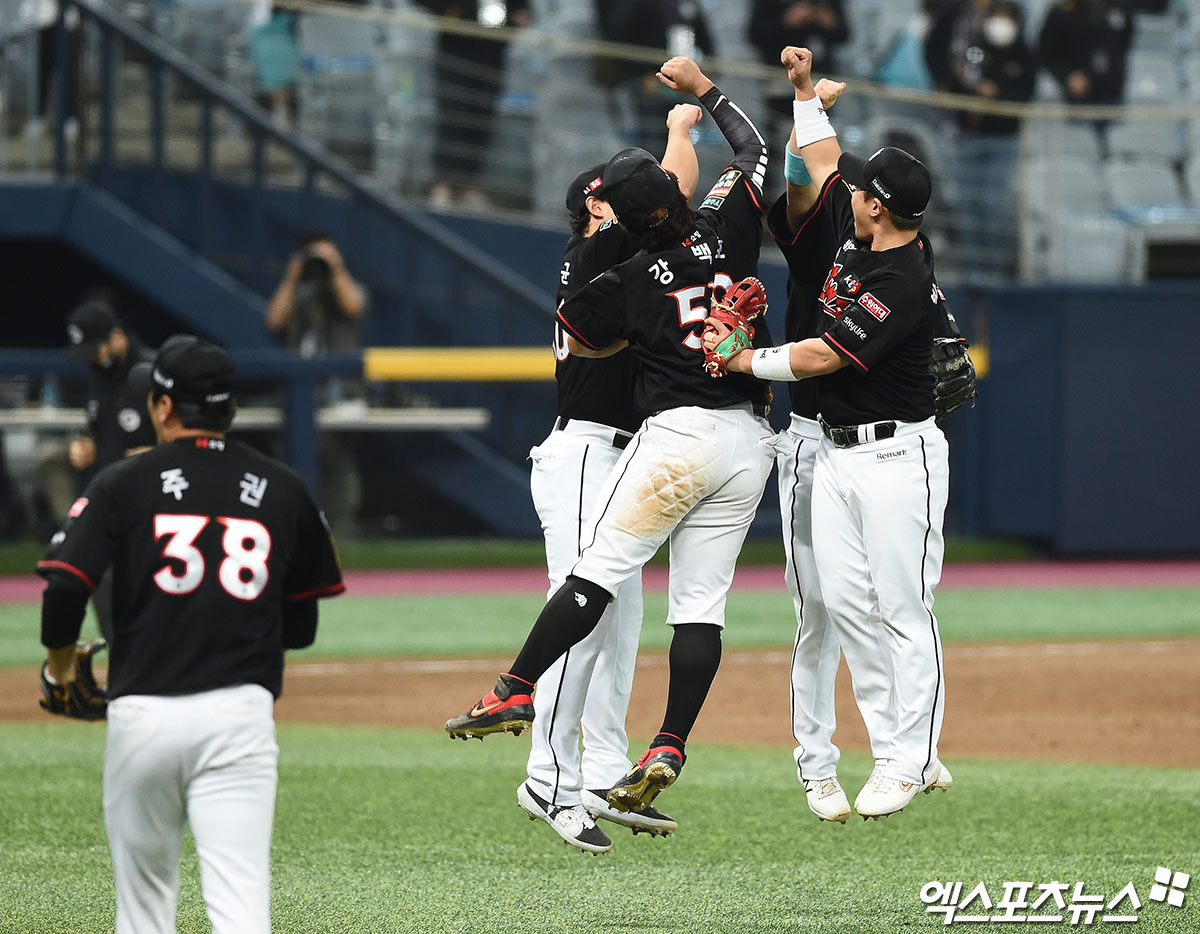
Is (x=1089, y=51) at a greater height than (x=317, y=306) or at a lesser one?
greater

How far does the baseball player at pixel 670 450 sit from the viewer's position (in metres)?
4.77

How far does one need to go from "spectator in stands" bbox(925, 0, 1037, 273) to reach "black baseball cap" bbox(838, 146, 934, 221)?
30.3 feet

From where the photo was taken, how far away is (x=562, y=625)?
188 inches

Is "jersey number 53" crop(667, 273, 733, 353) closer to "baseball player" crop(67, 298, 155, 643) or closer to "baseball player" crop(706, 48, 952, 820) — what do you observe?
"baseball player" crop(706, 48, 952, 820)

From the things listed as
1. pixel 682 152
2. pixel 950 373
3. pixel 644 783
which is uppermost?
pixel 682 152

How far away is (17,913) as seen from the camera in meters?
4.92

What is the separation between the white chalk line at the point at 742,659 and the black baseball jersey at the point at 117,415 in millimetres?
2272

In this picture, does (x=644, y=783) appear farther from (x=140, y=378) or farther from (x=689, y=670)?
(x=140, y=378)

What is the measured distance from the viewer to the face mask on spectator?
14.3 metres

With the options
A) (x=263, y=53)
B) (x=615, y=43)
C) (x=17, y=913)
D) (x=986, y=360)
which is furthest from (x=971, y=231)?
(x=17, y=913)

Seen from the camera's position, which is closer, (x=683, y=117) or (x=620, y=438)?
(x=683, y=117)

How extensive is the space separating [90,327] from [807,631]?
4.18 m

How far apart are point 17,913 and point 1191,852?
12.8 feet

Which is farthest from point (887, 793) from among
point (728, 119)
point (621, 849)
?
point (728, 119)
